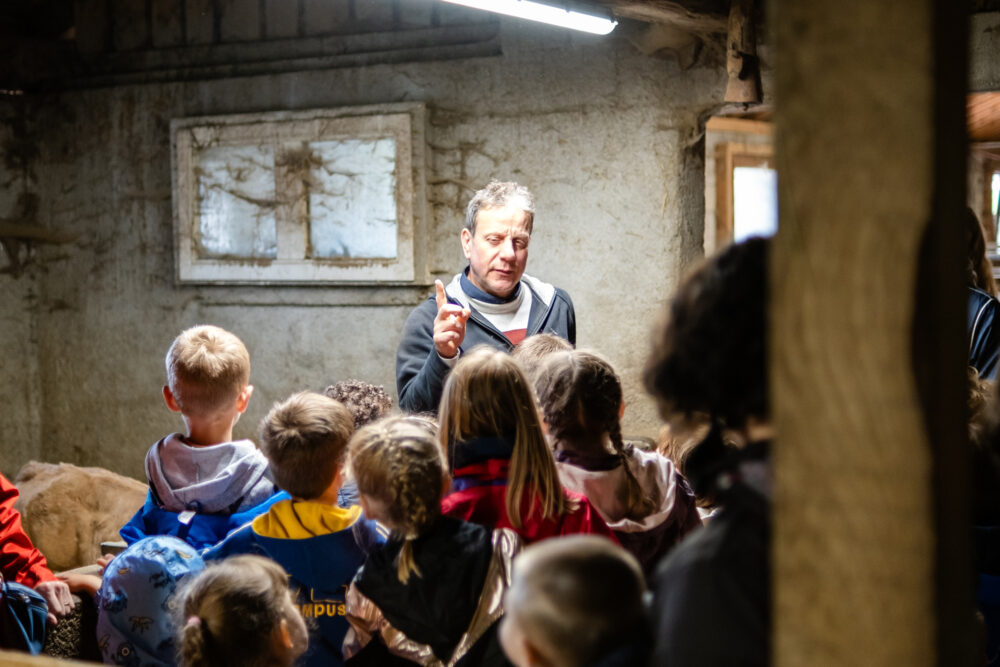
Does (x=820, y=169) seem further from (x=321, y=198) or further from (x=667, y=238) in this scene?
(x=321, y=198)

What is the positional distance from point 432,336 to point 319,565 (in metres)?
1.14

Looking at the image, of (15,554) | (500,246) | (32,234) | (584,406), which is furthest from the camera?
(32,234)

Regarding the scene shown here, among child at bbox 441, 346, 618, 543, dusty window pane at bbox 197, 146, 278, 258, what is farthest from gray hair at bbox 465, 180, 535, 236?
dusty window pane at bbox 197, 146, 278, 258

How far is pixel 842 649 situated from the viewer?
94 cm

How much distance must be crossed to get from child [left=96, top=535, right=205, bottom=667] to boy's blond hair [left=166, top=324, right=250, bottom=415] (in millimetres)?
451

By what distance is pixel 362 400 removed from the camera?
280 centimetres

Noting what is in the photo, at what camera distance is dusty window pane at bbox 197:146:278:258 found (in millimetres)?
5438

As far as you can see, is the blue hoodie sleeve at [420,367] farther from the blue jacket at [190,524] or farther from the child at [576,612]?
the child at [576,612]

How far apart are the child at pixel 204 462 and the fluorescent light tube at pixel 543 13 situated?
Result: 1590 mm

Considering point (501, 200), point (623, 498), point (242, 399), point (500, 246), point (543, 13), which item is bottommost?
point (623, 498)

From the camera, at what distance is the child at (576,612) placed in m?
1.19

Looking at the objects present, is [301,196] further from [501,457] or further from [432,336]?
[501,457]

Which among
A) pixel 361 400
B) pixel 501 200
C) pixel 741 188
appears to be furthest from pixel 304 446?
pixel 741 188

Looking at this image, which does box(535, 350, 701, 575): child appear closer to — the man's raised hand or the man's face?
the man's raised hand
